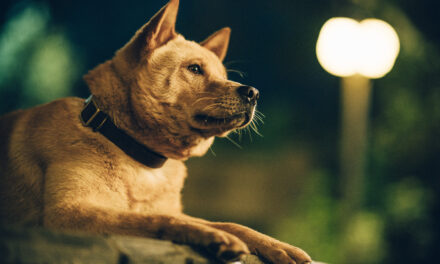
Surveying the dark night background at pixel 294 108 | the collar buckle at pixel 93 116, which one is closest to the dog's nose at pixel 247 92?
the collar buckle at pixel 93 116

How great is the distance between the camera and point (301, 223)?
639cm

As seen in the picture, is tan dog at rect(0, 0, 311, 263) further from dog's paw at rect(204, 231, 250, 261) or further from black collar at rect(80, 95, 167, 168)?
dog's paw at rect(204, 231, 250, 261)

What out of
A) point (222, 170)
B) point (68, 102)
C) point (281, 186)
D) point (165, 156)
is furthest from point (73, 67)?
point (281, 186)

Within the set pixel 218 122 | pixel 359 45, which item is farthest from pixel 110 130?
pixel 359 45

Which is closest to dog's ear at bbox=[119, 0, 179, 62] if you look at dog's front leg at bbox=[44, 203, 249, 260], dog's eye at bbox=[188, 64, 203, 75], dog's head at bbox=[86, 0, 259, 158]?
dog's head at bbox=[86, 0, 259, 158]

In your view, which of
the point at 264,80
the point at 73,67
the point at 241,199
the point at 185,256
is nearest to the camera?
the point at 185,256

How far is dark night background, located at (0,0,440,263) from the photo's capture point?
4.04m

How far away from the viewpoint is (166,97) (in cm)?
210

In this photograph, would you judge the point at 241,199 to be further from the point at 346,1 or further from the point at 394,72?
the point at 346,1

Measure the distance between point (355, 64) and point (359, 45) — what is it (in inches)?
10.4

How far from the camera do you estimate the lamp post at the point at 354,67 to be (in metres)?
4.94

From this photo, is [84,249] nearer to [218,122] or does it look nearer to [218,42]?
[218,122]

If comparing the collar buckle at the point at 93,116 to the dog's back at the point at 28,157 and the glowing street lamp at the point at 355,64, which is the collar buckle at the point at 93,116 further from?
the glowing street lamp at the point at 355,64

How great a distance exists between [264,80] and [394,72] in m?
2.57
